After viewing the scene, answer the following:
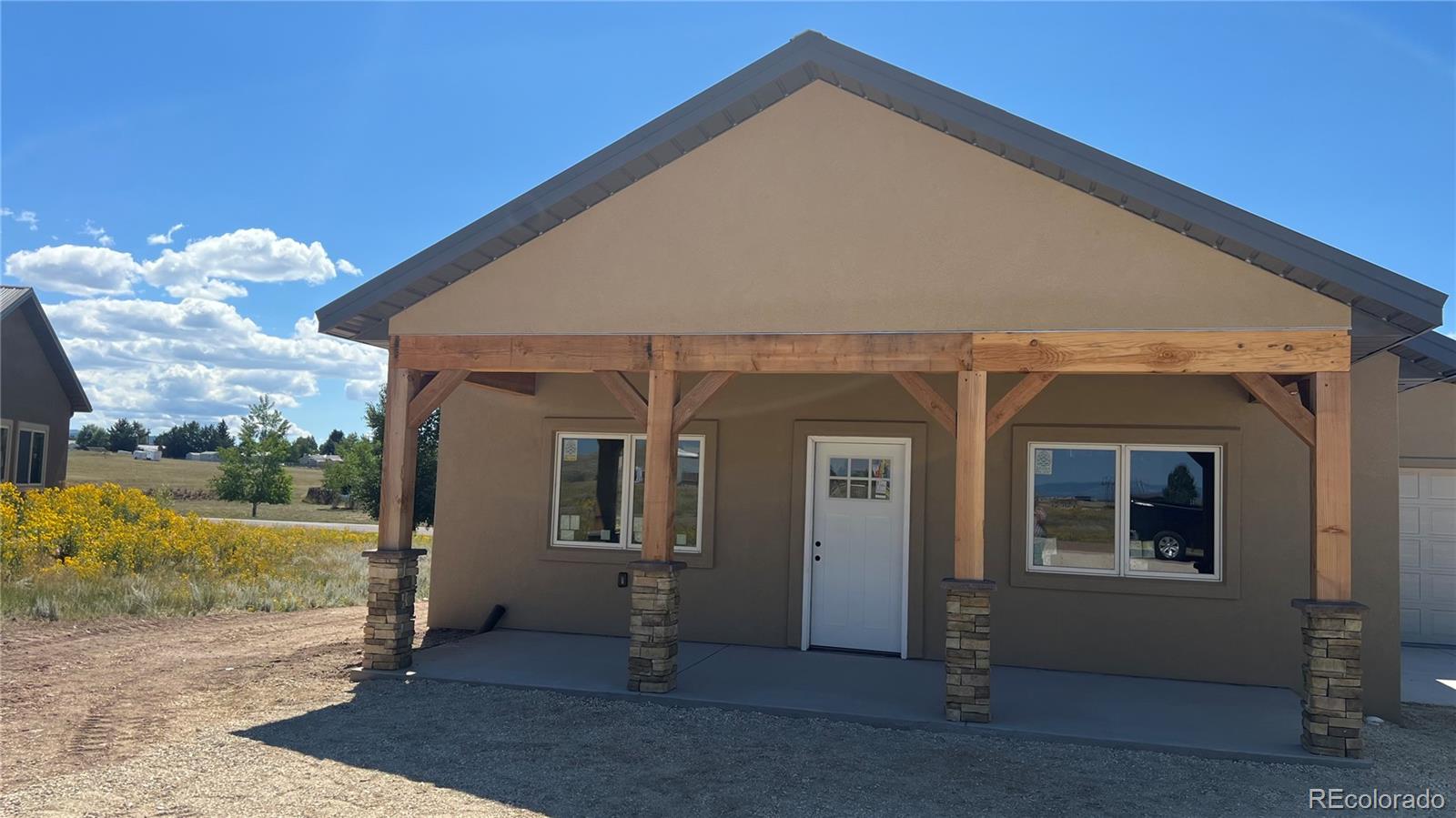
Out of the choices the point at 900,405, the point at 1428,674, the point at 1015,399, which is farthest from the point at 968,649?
the point at 1428,674

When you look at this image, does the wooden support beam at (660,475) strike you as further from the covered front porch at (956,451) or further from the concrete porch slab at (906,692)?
the concrete porch slab at (906,692)

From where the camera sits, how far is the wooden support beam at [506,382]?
31.8 ft

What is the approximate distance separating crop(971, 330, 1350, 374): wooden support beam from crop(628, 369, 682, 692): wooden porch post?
2.46 meters

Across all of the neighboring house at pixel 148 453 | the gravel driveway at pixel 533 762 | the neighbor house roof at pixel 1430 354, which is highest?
the neighbor house roof at pixel 1430 354

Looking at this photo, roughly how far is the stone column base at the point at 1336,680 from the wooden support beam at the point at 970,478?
2.15m

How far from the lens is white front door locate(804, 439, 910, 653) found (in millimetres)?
9375

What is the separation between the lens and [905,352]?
286 inches

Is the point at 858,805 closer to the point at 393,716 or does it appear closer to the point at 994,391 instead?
the point at 393,716

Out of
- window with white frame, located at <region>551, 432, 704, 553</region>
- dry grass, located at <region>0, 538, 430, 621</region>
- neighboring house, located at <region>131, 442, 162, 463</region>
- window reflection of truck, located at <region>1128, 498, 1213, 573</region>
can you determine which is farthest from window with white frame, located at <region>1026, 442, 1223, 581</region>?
neighboring house, located at <region>131, 442, 162, 463</region>

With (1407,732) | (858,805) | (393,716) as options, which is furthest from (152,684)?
(1407,732)

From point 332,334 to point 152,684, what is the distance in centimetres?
323

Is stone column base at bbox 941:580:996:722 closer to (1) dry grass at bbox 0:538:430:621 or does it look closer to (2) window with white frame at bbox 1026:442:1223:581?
(2) window with white frame at bbox 1026:442:1223:581

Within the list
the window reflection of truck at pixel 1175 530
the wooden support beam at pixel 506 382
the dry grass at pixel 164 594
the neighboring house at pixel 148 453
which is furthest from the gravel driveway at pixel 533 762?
the neighboring house at pixel 148 453

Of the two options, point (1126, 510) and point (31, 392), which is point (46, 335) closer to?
point (31, 392)
